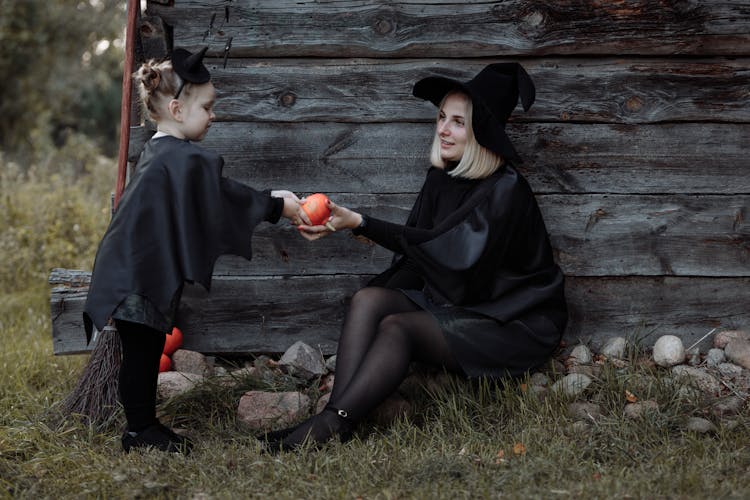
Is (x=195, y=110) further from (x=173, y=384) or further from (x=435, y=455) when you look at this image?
(x=435, y=455)

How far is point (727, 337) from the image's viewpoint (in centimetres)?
446

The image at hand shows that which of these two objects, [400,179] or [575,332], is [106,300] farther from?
[575,332]

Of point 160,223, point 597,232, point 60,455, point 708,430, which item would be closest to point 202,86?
point 160,223

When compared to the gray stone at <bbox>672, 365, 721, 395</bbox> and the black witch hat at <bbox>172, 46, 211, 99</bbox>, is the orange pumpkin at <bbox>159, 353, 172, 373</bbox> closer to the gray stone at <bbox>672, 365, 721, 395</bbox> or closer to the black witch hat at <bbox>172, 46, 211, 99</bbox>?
the black witch hat at <bbox>172, 46, 211, 99</bbox>

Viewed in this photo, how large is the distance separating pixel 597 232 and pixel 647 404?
3.37 ft

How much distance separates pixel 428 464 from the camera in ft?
10.7

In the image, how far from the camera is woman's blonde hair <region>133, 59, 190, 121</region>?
3.56 metres

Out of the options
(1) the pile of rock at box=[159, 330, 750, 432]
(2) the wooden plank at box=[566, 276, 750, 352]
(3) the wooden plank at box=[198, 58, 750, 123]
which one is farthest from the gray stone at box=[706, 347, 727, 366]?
→ (3) the wooden plank at box=[198, 58, 750, 123]

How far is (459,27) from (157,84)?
62.4 inches

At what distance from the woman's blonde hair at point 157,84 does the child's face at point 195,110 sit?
0.04m

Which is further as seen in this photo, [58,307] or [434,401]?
[58,307]

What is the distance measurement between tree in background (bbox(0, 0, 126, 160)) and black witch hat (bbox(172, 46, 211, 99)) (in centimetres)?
945

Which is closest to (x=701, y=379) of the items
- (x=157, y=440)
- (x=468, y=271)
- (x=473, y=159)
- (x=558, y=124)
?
(x=468, y=271)

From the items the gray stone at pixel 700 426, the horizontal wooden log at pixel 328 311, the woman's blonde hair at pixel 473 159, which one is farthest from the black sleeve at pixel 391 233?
the gray stone at pixel 700 426
